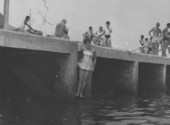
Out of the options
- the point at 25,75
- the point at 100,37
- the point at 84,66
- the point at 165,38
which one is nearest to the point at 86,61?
the point at 84,66

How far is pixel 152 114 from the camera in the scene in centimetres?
1013

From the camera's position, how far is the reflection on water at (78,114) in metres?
8.45

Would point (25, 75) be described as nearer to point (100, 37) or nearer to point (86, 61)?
point (86, 61)

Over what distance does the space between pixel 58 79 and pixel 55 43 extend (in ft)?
4.09

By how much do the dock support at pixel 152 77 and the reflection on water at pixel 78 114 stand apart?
7066 millimetres

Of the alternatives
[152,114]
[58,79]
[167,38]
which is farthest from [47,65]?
[167,38]

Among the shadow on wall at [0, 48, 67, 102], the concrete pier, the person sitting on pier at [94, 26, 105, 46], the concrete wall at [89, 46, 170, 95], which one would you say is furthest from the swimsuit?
the person sitting on pier at [94, 26, 105, 46]

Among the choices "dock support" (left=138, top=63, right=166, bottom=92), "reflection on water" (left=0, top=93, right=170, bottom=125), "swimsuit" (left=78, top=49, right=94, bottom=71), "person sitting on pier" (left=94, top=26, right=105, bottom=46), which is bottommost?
"reflection on water" (left=0, top=93, right=170, bottom=125)

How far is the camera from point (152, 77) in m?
19.6

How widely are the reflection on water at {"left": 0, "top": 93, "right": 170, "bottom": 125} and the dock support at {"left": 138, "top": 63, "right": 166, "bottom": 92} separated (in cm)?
707

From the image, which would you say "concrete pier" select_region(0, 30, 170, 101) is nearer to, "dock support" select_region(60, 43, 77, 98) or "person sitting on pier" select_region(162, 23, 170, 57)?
"dock support" select_region(60, 43, 77, 98)

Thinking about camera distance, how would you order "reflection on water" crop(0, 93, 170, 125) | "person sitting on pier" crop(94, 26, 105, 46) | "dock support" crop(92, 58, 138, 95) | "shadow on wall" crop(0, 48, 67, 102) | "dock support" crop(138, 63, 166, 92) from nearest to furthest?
1. "reflection on water" crop(0, 93, 170, 125)
2. "shadow on wall" crop(0, 48, 67, 102)
3. "dock support" crop(92, 58, 138, 95)
4. "person sitting on pier" crop(94, 26, 105, 46)
5. "dock support" crop(138, 63, 166, 92)

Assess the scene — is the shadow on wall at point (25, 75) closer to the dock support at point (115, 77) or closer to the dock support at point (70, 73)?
the dock support at point (70, 73)

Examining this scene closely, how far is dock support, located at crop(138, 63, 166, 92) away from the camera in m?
18.9
